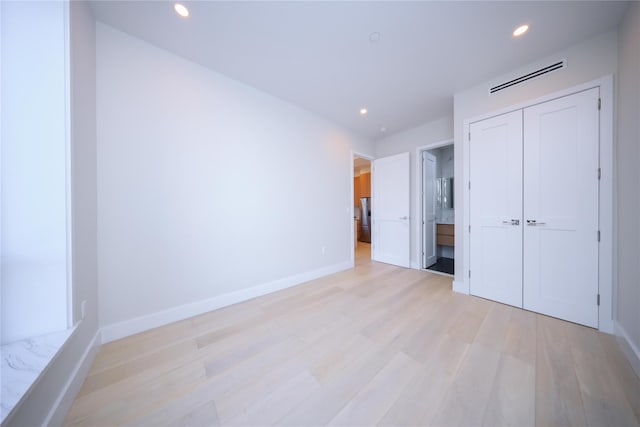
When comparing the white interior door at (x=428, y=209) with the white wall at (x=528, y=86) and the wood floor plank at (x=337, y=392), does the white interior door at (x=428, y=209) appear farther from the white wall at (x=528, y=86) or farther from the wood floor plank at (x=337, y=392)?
the wood floor plank at (x=337, y=392)

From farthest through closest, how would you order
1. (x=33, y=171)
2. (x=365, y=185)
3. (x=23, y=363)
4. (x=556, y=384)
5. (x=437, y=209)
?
(x=365, y=185), (x=437, y=209), (x=556, y=384), (x=33, y=171), (x=23, y=363)

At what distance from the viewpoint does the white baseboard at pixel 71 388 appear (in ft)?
3.15

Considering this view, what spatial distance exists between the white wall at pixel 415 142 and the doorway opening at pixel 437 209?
118mm

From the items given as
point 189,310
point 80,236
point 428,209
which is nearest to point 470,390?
point 189,310

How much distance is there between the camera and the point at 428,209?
3906mm

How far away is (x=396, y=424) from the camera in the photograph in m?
0.98

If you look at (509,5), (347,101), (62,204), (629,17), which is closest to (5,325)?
(62,204)

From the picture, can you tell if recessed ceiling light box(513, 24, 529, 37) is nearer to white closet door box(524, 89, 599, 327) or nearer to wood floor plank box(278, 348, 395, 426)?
white closet door box(524, 89, 599, 327)

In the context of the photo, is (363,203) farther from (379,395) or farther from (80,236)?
(80,236)

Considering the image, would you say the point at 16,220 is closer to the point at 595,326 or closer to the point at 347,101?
the point at 347,101

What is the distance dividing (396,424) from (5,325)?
2.08 metres

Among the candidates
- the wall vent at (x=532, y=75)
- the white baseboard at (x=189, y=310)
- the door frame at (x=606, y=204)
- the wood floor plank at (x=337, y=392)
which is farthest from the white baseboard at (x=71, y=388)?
the wall vent at (x=532, y=75)

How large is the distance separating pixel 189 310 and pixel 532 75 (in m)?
4.44

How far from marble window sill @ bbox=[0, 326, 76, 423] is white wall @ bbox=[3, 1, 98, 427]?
0.06 m
